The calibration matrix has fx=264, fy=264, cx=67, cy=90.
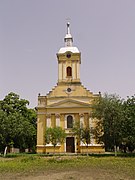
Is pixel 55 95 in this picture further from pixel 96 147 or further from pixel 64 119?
pixel 96 147

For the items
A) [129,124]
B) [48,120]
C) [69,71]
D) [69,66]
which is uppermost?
[69,66]

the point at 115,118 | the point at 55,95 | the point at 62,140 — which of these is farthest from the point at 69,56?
the point at 115,118

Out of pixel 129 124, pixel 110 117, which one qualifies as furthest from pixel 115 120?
pixel 129 124

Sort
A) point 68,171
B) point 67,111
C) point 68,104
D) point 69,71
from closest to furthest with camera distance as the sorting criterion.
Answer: point 68,171 < point 67,111 < point 68,104 < point 69,71

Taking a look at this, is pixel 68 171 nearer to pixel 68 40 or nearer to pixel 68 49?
pixel 68 49

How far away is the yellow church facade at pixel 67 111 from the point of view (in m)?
43.7

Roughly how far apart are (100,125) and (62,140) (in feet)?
26.8

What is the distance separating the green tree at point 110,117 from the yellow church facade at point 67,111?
8473mm

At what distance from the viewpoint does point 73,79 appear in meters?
48.2

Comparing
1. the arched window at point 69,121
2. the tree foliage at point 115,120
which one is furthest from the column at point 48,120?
the tree foliage at point 115,120

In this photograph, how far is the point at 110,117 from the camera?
33812 millimetres

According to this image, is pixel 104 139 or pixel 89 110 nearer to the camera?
pixel 104 139

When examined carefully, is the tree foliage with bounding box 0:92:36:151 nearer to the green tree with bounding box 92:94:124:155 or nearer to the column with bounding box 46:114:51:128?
the column with bounding box 46:114:51:128

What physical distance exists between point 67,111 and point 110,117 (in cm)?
1261
